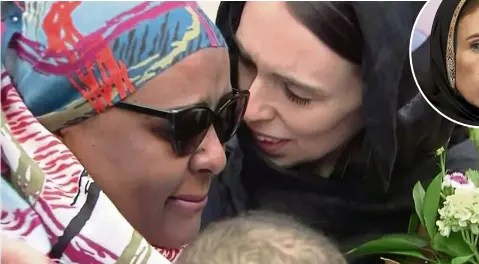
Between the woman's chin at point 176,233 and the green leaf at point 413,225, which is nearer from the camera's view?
the woman's chin at point 176,233

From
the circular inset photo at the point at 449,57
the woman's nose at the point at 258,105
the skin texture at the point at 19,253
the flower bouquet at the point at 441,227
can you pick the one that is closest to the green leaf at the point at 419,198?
the flower bouquet at the point at 441,227

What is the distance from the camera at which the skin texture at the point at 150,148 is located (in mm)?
753

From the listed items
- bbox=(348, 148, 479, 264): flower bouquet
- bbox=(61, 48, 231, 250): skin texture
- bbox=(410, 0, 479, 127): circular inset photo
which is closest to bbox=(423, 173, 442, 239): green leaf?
bbox=(348, 148, 479, 264): flower bouquet

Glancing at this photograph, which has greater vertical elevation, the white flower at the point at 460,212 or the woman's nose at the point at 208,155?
the woman's nose at the point at 208,155

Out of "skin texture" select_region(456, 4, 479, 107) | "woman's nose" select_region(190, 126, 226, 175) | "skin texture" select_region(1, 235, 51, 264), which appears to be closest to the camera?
"skin texture" select_region(1, 235, 51, 264)

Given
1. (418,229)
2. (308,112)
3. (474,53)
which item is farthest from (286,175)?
(474,53)

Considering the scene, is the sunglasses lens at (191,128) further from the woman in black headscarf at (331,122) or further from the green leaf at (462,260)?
the green leaf at (462,260)

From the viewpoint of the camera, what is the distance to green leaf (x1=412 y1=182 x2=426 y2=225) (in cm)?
91

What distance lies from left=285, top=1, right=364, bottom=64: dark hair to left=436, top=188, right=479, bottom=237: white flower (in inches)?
8.9

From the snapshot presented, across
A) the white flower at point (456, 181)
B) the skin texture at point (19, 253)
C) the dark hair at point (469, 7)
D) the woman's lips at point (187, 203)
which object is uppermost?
the dark hair at point (469, 7)

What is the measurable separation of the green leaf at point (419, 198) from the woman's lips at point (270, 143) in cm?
19

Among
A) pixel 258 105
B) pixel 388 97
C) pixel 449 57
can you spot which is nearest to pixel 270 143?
pixel 258 105

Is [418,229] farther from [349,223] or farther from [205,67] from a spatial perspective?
[205,67]

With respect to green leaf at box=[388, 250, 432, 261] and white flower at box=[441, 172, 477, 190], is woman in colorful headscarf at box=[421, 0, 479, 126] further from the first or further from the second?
green leaf at box=[388, 250, 432, 261]
